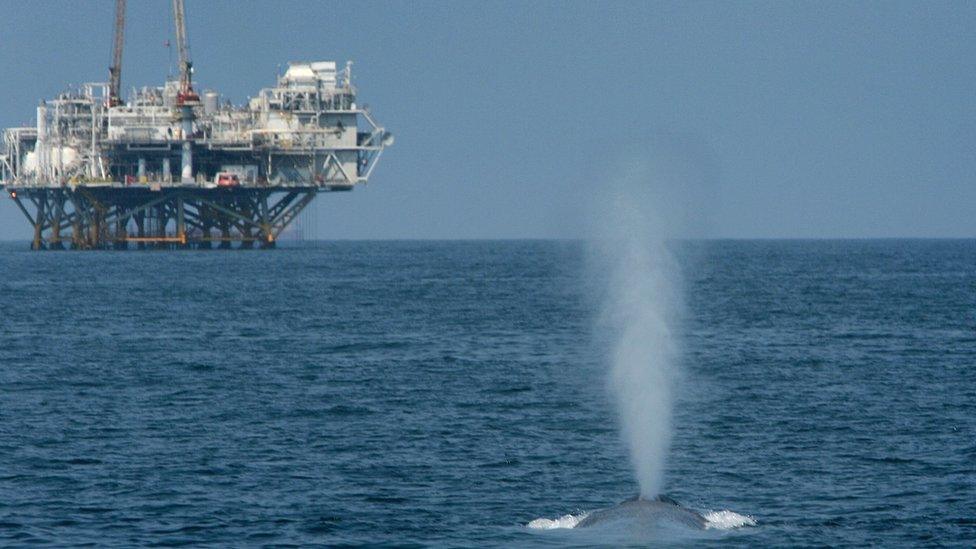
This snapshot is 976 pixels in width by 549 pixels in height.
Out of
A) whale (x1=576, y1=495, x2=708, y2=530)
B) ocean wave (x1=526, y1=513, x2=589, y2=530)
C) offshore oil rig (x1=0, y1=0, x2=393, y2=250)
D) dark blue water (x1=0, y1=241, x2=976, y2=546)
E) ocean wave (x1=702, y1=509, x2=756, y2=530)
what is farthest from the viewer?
offshore oil rig (x1=0, y1=0, x2=393, y2=250)

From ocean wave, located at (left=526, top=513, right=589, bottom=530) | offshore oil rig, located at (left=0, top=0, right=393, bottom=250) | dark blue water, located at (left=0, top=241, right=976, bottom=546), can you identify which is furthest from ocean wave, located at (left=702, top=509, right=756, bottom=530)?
offshore oil rig, located at (left=0, top=0, right=393, bottom=250)

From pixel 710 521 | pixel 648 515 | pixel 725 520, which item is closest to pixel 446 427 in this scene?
pixel 725 520

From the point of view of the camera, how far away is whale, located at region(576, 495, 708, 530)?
3209 cm

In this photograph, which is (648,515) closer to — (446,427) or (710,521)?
(710,521)

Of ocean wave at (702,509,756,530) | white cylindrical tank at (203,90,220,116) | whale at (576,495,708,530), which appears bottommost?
ocean wave at (702,509,756,530)

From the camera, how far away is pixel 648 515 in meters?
32.2

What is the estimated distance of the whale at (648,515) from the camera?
32.1 metres

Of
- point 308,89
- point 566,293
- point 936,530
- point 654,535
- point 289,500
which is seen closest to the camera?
point 654,535

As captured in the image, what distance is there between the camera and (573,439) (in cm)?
4588

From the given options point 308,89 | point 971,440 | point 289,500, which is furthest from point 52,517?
point 308,89

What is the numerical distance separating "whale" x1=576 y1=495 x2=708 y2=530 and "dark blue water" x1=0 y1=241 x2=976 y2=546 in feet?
2.24

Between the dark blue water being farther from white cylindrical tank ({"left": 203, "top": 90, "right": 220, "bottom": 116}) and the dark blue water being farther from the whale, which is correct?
white cylindrical tank ({"left": 203, "top": 90, "right": 220, "bottom": 116})

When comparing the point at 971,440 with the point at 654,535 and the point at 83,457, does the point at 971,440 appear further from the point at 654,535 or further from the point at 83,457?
the point at 83,457

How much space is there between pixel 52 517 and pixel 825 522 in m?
16.5
